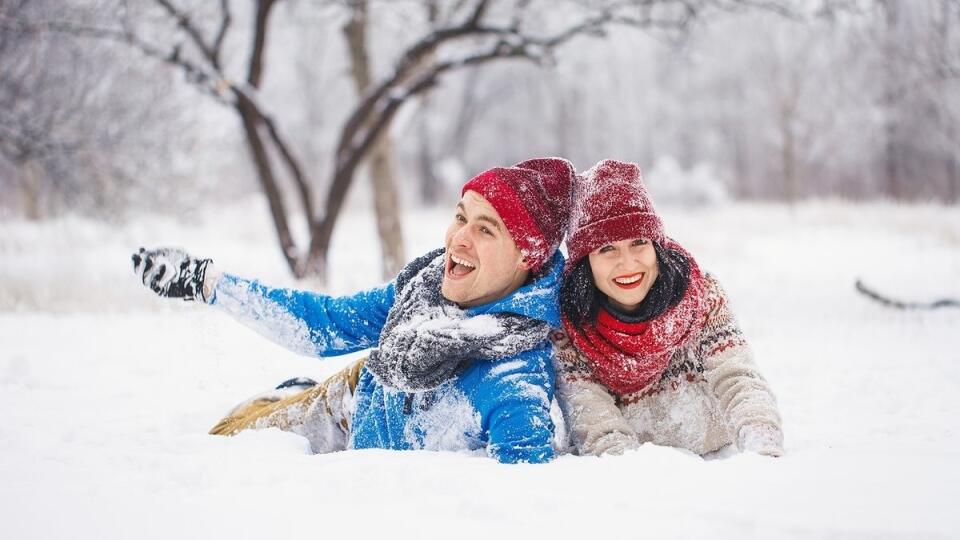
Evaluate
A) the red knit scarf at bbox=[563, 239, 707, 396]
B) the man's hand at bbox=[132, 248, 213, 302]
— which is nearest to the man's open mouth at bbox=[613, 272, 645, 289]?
the red knit scarf at bbox=[563, 239, 707, 396]

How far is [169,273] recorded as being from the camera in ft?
8.19

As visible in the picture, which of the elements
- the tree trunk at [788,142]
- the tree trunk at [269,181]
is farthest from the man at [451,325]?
the tree trunk at [788,142]

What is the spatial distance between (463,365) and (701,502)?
0.86 m

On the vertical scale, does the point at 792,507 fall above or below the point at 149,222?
below

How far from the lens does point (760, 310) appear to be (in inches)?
246

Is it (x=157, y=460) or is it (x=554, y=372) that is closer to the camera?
(x=157, y=460)

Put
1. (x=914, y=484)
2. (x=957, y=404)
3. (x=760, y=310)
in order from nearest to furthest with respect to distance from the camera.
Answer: (x=914, y=484)
(x=957, y=404)
(x=760, y=310)

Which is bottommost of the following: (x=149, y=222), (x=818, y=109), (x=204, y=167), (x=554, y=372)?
(x=554, y=372)

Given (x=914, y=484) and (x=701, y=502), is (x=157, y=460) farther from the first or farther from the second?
(x=914, y=484)

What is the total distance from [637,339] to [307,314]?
1.19 m

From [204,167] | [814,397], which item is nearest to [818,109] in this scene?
[204,167]

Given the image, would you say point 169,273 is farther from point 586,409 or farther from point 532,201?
point 586,409

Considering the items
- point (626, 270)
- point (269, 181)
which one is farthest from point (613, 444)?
point (269, 181)

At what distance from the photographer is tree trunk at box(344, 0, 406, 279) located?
8.66 m
